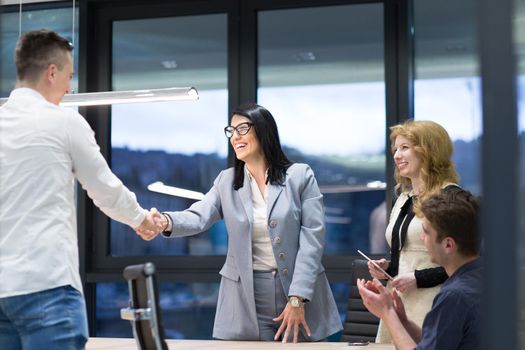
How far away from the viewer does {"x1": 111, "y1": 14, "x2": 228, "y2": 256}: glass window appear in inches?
244

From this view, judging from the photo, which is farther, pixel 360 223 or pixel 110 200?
pixel 360 223

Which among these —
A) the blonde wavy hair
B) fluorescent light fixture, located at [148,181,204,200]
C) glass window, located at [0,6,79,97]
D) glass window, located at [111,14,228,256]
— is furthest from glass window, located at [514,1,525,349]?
glass window, located at [0,6,79,97]

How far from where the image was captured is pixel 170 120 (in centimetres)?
632

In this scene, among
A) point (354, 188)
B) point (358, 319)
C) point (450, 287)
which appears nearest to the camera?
point (450, 287)

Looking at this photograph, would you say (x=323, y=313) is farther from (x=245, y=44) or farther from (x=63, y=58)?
(x=245, y=44)

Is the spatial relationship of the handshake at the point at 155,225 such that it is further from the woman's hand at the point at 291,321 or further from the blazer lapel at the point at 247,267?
the woman's hand at the point at 291,321

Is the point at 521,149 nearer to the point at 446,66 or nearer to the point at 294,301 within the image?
the point at 294,301

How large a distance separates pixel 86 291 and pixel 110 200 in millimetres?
3723

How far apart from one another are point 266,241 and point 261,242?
0.09ft

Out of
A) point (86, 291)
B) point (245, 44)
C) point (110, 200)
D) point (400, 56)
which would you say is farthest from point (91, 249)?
point (110, 200)

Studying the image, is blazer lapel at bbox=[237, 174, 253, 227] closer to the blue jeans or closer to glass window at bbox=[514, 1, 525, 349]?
the blue jeans

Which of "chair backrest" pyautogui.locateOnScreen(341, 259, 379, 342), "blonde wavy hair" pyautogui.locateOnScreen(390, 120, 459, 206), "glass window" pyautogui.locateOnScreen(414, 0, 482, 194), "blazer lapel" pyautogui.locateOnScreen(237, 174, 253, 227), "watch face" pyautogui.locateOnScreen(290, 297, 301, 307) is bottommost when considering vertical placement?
"chair backrest" pyautogui.locateOnScreen(341, 259, 379, 342)

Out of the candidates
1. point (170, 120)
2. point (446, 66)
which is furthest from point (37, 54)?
point (446, 66)

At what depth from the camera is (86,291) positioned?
614 cm
